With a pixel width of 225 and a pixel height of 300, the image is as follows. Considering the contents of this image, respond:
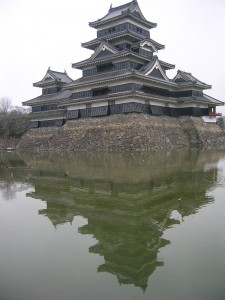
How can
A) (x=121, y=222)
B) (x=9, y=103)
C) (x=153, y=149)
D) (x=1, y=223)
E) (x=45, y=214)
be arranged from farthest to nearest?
(x=9, y=103), (x=153, y=149), (x=45, y=214), (x=1, y=223), (x=121, y=222)

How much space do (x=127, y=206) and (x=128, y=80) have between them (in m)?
28.1

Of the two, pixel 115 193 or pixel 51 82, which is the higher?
pixel 51 82

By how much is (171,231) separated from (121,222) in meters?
1.31

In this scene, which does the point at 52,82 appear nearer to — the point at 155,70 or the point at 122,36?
the point at 122,36

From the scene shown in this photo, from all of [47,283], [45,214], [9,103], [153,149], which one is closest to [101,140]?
[153,149]

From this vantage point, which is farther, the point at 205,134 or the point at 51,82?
the point at 51,82

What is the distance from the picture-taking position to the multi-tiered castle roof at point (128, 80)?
119 ft

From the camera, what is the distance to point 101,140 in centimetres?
3497

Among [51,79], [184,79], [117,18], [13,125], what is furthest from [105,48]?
[13,125]

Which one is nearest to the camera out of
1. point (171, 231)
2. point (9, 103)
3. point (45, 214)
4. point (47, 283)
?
point (47, 283)

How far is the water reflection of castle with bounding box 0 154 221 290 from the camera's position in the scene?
5566mm

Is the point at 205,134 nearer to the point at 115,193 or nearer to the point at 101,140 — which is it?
the point at 101,140

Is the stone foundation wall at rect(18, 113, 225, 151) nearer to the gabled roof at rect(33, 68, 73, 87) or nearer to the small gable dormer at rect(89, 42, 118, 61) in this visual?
the small gable dormer at rect(89, 42, 118, 61)

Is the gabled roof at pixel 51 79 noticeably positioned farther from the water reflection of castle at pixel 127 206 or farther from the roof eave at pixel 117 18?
the water reflection of castle at pixel 127 206
